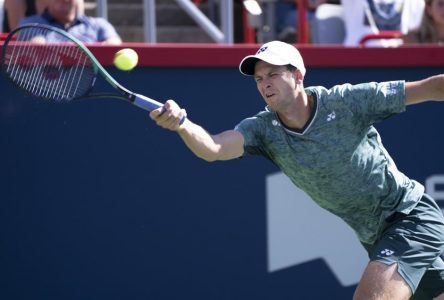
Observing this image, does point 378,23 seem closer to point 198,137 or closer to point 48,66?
point 48,66

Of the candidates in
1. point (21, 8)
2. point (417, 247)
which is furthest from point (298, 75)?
point (21, 8)

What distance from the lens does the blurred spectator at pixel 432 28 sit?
24.0 feet

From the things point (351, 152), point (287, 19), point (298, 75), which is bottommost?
point (351, 152)

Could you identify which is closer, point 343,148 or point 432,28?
point 343,148

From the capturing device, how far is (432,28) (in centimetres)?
734

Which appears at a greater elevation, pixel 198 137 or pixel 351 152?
pixel 198 137

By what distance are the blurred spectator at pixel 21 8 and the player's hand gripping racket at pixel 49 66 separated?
2.44 ft

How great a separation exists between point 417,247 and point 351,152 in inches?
21.4

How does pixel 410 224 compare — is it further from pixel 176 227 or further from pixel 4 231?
pixel 4 231

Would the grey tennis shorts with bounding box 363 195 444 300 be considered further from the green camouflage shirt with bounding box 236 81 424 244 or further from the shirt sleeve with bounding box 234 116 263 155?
the shirt sleeve with bounding box 234 116 263 155

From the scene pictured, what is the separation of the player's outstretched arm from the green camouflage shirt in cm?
9

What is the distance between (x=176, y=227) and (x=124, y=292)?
18.9 inches

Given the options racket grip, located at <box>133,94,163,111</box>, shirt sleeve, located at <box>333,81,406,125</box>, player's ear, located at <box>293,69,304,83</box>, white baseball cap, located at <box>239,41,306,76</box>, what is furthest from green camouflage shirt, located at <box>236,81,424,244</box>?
racket grip, located at <box>133,94,163,111</box>

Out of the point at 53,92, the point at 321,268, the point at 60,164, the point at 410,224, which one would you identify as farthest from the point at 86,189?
the point at 410,224
